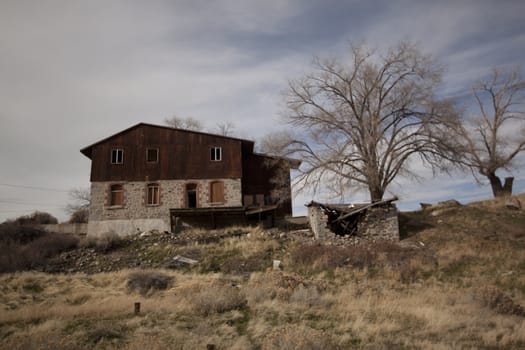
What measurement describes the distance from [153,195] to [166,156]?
9.93 feet

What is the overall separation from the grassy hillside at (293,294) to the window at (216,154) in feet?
21.1

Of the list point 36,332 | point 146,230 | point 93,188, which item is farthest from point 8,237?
point 36,332

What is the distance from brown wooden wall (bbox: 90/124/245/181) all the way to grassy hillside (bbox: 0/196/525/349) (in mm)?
5645

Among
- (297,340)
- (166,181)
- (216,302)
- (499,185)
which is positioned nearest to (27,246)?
(166,181)

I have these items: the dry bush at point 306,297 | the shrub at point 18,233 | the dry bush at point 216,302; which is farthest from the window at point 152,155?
the dry bush at point 306,297

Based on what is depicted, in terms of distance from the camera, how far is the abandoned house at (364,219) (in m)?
23.4

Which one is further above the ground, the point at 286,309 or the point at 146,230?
the point at 146,230

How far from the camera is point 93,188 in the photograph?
28250 millimetres

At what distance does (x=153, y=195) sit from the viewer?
28344 millimetres

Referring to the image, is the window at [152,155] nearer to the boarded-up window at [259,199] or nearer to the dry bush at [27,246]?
the dry bush at [27,246]

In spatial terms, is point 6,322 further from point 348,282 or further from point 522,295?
point 522,295

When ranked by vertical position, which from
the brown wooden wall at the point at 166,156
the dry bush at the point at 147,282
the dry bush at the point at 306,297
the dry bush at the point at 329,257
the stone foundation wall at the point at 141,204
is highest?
the brown wooden wall at the point at 166,156

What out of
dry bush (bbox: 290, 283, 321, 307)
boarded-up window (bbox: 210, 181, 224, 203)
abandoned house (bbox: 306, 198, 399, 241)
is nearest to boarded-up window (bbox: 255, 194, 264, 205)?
boarded-up window (bbox: 210, 181, 224, 203)

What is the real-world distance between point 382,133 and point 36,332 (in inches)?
867
